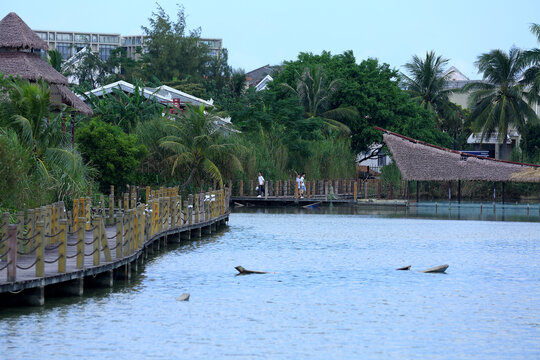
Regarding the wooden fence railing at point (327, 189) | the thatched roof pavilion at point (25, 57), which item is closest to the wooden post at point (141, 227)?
the thatched roof pavilion at point (25, 57)

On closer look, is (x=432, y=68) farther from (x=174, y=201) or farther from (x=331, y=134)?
(x=174, y=201)

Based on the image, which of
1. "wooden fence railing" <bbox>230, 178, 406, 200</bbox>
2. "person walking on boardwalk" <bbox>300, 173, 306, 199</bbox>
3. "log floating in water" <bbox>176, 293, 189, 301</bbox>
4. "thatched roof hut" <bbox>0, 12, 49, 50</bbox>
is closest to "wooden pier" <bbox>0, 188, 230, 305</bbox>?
"log floating in water" <bbox>176, 293, 189, 301</bbox>

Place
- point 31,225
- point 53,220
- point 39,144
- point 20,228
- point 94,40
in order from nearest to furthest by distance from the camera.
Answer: point 20,228 → point 31,225 → point 53,220 → point 39,144 → point 94,40

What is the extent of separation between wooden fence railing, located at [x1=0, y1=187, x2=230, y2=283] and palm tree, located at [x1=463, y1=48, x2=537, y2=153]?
116ft

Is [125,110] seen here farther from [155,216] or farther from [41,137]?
[155,216]

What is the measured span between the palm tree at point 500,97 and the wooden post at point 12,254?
51591mm

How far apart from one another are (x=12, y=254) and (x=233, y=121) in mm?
44420

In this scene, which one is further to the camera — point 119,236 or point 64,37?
point 64,37

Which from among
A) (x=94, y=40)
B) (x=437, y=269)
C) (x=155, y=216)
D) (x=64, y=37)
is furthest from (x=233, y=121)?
(x=64, y=37)

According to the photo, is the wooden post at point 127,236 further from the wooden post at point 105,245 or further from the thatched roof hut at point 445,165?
the thatched roof hut at point 445,165

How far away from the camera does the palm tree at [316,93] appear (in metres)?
64.6

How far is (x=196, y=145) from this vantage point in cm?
4669

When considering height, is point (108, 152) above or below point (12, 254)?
above

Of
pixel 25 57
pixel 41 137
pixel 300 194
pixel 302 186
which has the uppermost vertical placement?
pixel 25 57
